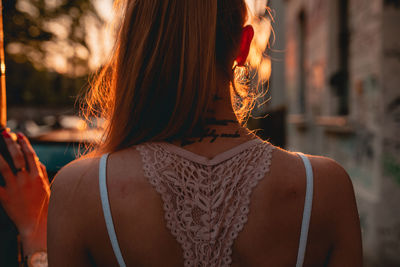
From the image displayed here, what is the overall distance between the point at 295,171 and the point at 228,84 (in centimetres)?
32

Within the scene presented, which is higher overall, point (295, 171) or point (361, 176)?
point (295, 171)

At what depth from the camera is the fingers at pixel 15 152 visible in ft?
4.36

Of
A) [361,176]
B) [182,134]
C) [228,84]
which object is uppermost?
[228,84]

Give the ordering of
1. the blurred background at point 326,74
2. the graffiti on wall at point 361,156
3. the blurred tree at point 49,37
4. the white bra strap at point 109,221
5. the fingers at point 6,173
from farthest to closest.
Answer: the blurred tree at point 49,37 → the graffiti on wall at point 361,156 → the blurred background at point 326,74 → the fingers at point 6,173 → the white bra strap at point 109,221

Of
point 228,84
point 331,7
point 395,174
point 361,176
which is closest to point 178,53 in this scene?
point 228,84

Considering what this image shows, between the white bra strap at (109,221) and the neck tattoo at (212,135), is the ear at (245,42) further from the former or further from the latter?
the white bra strap at (109,221)

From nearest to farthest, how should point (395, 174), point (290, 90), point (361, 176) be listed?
point (395, 174), point (361, 176), point (290, 90)

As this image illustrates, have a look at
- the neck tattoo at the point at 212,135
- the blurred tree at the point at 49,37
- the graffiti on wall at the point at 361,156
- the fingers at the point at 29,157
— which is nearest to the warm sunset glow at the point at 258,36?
the neck tattoo at the point at 212,135

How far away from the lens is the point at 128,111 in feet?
3.47

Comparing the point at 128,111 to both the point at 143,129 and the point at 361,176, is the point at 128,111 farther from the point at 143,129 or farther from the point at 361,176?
the point at 361,176

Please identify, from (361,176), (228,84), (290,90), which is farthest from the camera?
(290,90)

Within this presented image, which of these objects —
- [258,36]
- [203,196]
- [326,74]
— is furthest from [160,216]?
[326,74]

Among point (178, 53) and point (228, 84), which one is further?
point (228, 84)

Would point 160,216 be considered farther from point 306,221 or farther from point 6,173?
point 6,173
